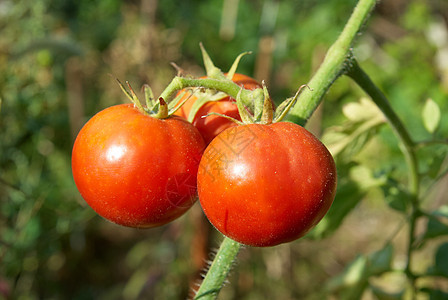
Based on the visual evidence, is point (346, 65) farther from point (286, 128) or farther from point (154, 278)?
point (154, 278)

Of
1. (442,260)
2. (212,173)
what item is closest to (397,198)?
(442,260)

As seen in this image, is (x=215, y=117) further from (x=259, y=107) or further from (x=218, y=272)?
(x=218, y=272)

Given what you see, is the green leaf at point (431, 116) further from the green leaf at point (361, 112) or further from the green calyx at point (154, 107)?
the green calyx at point (154, 107)

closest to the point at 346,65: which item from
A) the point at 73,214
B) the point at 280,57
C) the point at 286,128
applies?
the point at 286,128

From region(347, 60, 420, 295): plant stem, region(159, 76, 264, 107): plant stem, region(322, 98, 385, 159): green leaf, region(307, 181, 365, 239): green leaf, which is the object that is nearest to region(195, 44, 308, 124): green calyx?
region(159, 76, 264, 107): plant stem

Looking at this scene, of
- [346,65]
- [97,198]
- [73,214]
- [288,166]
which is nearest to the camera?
[288,166]
